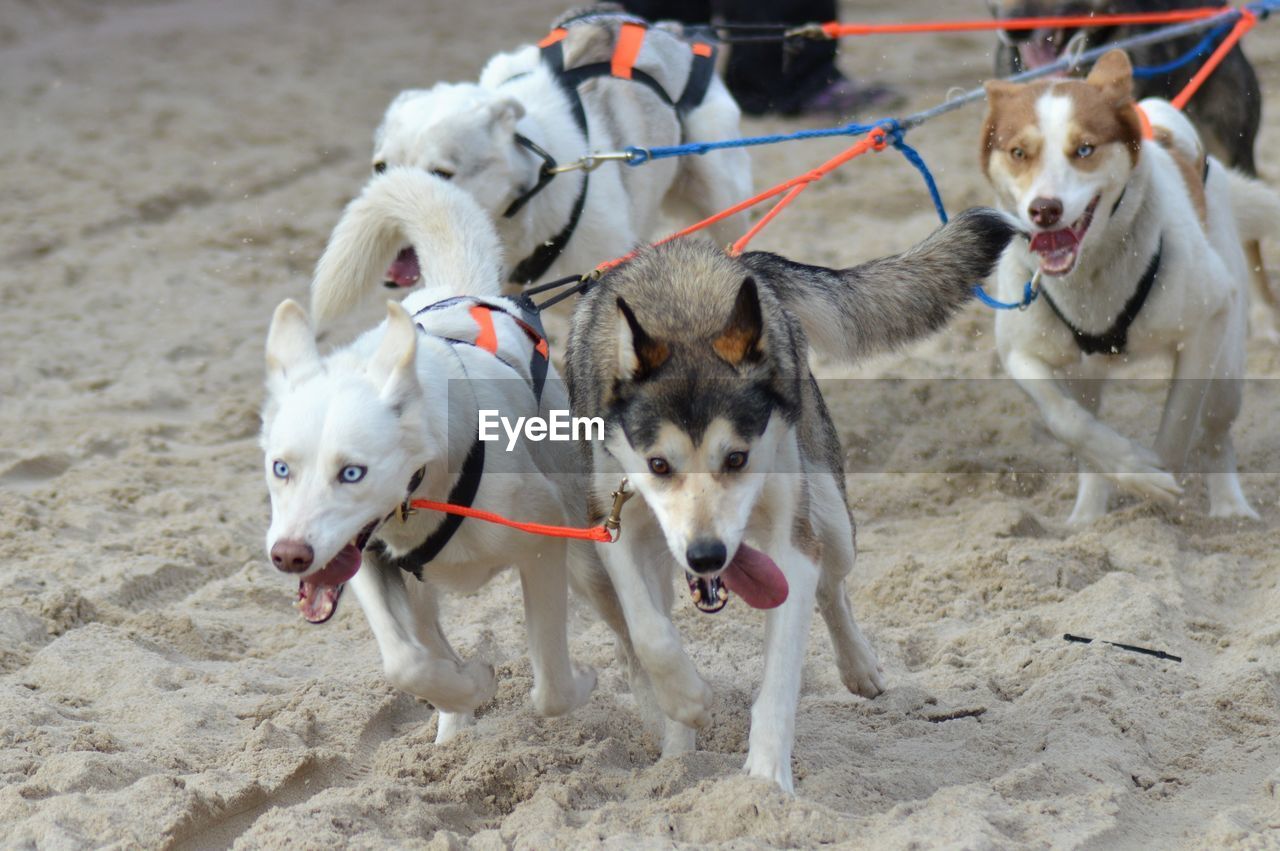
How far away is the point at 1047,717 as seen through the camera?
3.54m

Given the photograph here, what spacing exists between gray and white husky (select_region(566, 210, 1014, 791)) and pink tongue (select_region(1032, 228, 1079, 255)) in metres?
0.90

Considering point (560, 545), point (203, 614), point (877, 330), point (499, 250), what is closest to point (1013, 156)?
point (877, 330)

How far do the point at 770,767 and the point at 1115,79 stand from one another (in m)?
2.46

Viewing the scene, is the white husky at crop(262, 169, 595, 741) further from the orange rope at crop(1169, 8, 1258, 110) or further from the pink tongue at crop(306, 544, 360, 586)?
the orange rope at crop(1169, 8, 1258, 110)

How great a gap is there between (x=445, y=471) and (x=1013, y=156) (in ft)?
6.92

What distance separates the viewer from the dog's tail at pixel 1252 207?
535cm

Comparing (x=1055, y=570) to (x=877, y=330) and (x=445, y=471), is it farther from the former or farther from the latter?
(x=445, y=471)

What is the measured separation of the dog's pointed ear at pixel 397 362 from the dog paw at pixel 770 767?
0.97 m

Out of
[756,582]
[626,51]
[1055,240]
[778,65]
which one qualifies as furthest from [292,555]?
[778,65]

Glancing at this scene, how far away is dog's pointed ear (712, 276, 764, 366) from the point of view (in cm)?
309

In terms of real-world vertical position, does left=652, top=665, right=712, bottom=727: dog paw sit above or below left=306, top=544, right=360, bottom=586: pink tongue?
below

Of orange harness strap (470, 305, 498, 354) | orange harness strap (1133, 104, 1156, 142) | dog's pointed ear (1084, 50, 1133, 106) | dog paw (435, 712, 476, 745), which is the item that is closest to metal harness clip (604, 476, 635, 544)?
orange harness strap (470, 305, 498, 354)

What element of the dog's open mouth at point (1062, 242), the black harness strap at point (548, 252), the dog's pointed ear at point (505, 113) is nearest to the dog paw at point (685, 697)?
the dog's open mouth at point (1062, 242)

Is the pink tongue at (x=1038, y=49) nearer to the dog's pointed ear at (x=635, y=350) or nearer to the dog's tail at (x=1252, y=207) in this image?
the dog's tail at (x=1252, y=207)
